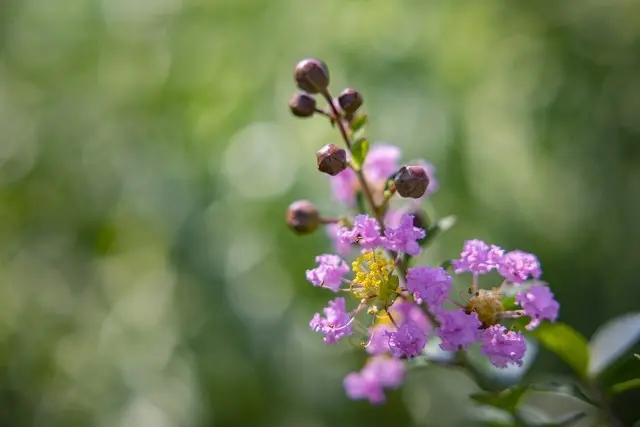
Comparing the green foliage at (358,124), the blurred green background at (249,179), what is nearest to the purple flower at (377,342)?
the green foliage at (358,124)

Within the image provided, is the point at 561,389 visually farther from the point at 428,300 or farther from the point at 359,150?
the point at 359,150

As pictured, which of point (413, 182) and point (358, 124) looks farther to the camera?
point (358, 124)

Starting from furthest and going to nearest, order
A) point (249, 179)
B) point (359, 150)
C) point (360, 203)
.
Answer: point (249, 179), point (360, 203), point (359, 150)

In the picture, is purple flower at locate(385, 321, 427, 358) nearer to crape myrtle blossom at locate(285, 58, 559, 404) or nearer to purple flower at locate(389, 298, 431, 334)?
crape myrtle blossom at locate(285, 58, 559, 404)

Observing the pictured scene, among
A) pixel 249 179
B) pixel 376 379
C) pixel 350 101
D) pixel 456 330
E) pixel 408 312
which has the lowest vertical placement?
pixel 249 179

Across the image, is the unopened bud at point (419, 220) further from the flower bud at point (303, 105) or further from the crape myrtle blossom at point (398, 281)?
the flower bud at point (303, 105)

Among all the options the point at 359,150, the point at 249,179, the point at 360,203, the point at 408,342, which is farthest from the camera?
Result: the point at 249,179

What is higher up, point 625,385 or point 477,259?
point 477,259

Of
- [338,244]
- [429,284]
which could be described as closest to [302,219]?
[338,244]

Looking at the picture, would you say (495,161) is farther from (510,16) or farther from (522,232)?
(510,16)
